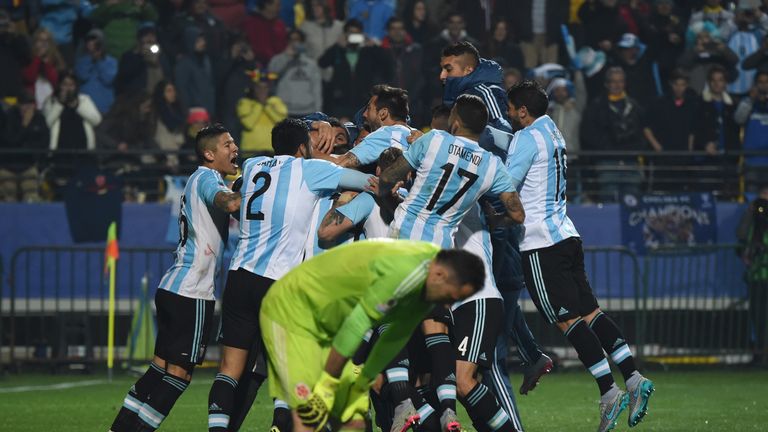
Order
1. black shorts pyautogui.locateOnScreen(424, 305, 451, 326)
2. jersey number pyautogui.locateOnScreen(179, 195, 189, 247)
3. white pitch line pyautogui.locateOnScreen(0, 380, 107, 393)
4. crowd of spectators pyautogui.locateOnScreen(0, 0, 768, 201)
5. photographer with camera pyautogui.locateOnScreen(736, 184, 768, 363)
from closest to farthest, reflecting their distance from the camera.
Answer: black shorts pyautogui.locateOnScreen(424, 305, 451, 326) < jersey number pyautogui.locateOnScreen(179, 195, 189, 247) < white pitch line pyautogui.locateOnScreen(0, 380, 107, 393) < photographer with camera pyautogui.locateOnScreen(736, 184, 768, 363) < crowd of spectators pyautogui.locateOnScreen(0, 0, 768, 201)

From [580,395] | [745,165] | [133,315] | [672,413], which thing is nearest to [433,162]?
[672,413]

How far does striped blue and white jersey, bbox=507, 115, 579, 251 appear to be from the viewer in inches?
438

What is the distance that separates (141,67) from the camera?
2073 cm

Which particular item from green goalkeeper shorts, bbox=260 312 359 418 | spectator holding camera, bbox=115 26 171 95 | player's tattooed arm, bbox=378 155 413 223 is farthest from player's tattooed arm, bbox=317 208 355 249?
spectator holding camera, bbox=115 26 171 95

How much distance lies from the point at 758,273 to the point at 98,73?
9.62 m

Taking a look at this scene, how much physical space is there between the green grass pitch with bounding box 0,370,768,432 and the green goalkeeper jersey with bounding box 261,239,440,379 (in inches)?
168

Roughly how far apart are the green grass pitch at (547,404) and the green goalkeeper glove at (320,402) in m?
4.50

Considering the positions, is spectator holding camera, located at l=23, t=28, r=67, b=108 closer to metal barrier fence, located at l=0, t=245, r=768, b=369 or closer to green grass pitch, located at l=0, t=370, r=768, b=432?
metal barrier fence, located at l=0, t=245, r=768, b=369

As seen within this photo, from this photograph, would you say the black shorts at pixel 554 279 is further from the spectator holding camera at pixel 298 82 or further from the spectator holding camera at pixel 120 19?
the spectator holding camera at pixel 120 19

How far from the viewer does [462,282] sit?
7.86 meters

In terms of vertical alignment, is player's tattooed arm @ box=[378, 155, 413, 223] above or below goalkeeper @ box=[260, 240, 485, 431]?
above

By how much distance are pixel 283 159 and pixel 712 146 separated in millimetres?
11608

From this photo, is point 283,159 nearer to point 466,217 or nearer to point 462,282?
point 466,217

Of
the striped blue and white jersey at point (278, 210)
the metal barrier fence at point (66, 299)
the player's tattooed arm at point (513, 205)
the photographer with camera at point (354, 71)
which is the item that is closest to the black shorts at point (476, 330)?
the player's tattooed arm at point (513, 205)
